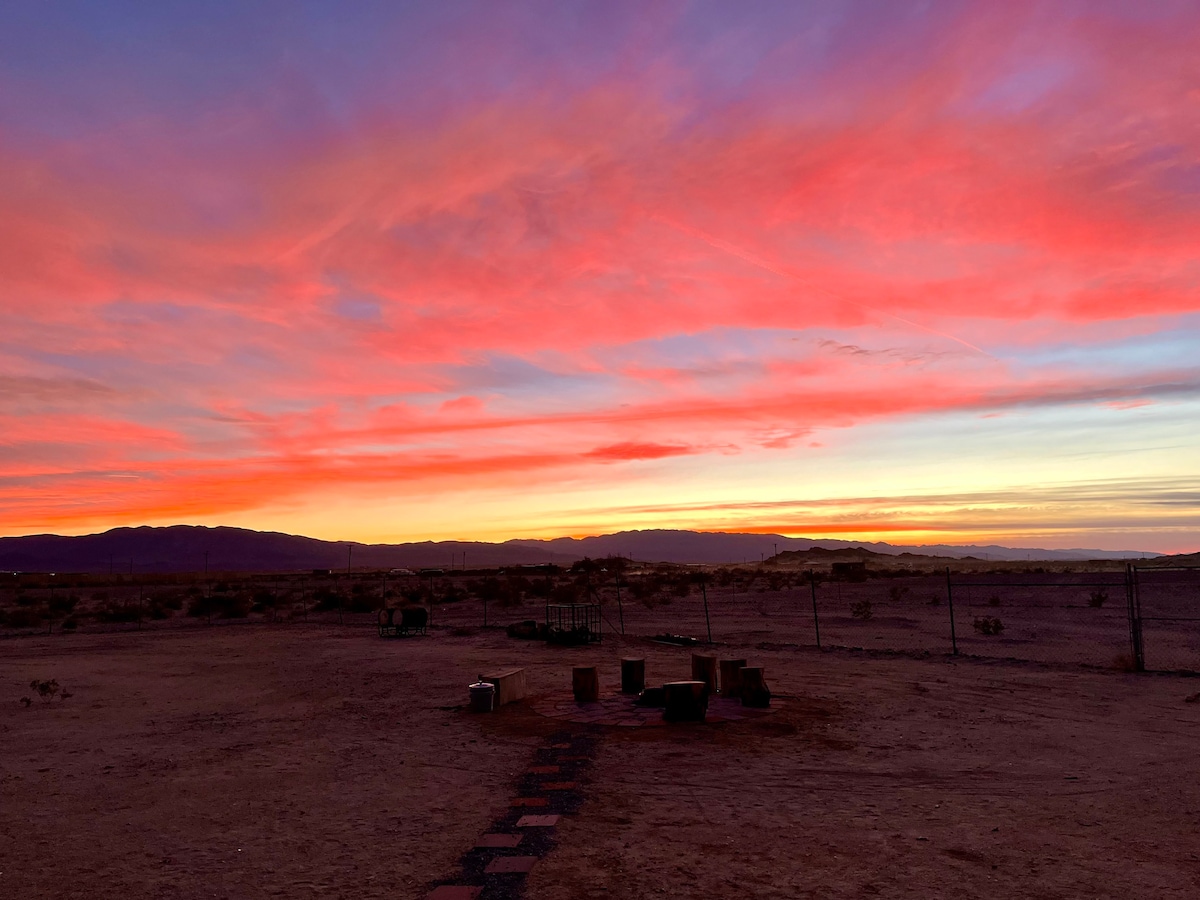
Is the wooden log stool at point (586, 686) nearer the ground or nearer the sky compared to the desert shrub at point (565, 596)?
nearer the sky

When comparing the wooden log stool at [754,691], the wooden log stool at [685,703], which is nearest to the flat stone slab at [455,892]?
the wooden log stool at [685,703]

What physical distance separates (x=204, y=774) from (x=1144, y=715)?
1367 cm

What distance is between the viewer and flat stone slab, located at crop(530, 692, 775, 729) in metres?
13.8

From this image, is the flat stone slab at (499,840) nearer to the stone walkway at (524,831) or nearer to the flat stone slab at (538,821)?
the stone walkway at (524,831)

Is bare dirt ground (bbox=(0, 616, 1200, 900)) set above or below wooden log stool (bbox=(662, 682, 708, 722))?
below

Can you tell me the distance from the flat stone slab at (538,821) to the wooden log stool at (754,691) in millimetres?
6601

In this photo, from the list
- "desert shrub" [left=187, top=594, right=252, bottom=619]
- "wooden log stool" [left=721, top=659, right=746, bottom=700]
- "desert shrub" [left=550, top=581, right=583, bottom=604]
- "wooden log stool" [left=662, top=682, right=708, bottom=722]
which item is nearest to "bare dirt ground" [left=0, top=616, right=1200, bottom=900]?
"wooden log stool" [left=662, top=682, right=708, bottom=722]

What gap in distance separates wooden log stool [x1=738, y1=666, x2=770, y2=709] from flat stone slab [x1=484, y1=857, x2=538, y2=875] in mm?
7775

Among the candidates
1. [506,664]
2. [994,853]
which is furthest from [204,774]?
[506,664]

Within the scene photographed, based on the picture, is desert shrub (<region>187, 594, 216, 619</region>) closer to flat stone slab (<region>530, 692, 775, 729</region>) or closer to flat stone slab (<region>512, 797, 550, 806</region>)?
A: flat stone slab (<region>530, 692, 775, 729</region>)

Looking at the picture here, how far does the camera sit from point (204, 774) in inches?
449

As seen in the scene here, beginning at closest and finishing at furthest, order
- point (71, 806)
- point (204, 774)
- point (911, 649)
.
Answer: point (71, 806), point (204, 774), point (911, 649)

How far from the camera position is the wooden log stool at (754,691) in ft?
48.5

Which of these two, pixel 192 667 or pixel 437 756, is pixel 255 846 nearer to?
pixel 437 756
